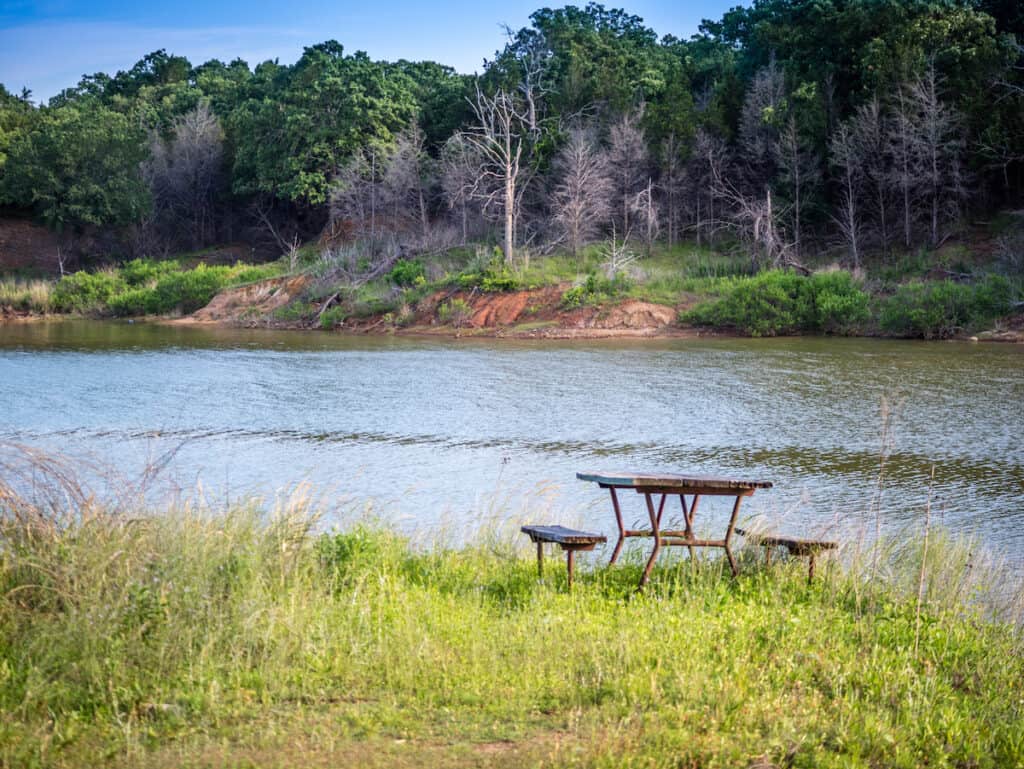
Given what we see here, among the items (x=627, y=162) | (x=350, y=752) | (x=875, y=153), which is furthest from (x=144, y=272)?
(x=350, y=752)

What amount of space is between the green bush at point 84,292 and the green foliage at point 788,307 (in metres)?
35.3

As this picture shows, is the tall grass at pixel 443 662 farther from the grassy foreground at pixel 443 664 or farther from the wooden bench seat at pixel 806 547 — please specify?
the wooden bench seat at pixel 806 547

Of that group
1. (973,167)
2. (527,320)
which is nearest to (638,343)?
(527,320)

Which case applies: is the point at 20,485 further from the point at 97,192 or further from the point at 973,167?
the point at 97,192

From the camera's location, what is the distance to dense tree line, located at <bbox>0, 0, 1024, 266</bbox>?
172ft

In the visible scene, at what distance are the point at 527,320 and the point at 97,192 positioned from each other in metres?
37.5

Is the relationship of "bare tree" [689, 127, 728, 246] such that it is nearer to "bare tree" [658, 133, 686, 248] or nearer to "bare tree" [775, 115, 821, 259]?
"bare tree" [658, 133, 686, 248]

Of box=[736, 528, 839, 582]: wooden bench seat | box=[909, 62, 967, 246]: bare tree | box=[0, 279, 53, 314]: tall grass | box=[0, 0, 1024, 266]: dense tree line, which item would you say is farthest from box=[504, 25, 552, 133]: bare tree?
box=[736, 528, 839, 582]: wooden bench seat

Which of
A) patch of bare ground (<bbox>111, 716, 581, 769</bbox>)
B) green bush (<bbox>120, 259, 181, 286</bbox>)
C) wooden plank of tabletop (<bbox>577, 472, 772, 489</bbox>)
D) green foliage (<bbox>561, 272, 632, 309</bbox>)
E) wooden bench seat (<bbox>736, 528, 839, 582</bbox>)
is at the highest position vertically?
green bush (<bbox>120, 259, 181, 286</bbox>)

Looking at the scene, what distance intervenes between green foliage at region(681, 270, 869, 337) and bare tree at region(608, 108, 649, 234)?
12290 mm

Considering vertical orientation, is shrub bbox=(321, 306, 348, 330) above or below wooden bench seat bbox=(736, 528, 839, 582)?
above

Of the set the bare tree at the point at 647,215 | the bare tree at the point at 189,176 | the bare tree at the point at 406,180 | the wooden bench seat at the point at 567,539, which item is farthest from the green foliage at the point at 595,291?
the bare tree at the point at 189,176

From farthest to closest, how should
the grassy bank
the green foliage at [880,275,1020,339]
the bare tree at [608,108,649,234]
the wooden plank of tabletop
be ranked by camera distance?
1. the bare tree at [608,108,649,234]
2. the grassy bank
3. the green foliage at [880,275,1020,339]
4. the wooden plank of tabletop

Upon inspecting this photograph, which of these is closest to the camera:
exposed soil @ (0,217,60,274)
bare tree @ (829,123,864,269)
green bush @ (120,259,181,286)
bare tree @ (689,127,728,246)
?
bare tree @ (829,123,864,269)
